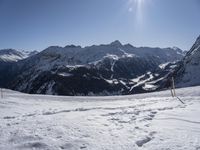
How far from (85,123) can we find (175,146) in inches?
179

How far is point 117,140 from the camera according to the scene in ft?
30.9

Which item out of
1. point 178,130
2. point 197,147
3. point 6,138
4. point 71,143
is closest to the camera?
point 197,147

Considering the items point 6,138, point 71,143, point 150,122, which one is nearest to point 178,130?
point 150,122

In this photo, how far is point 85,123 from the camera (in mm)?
11945

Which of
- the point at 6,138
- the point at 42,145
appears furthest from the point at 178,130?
the point at 6,138

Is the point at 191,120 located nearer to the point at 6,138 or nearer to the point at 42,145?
the point at 42,145

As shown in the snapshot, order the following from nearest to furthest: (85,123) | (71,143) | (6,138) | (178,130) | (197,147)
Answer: (197,147) → (71,143) → (6,138) → (178,130) → (85,123)

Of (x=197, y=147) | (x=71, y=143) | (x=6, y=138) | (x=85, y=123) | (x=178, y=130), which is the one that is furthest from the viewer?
(x=85, y=123)

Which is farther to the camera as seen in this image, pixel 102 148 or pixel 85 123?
pixel 85 123

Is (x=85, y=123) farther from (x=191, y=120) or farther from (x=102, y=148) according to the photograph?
(x=191, y=120)

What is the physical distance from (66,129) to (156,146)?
12.6 feet

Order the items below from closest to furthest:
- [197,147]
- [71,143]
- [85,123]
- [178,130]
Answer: [197,147] → [71,143] → [178,130] → [85,123]

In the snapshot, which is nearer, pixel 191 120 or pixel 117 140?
pixel 117 140

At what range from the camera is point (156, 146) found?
28.5ft
